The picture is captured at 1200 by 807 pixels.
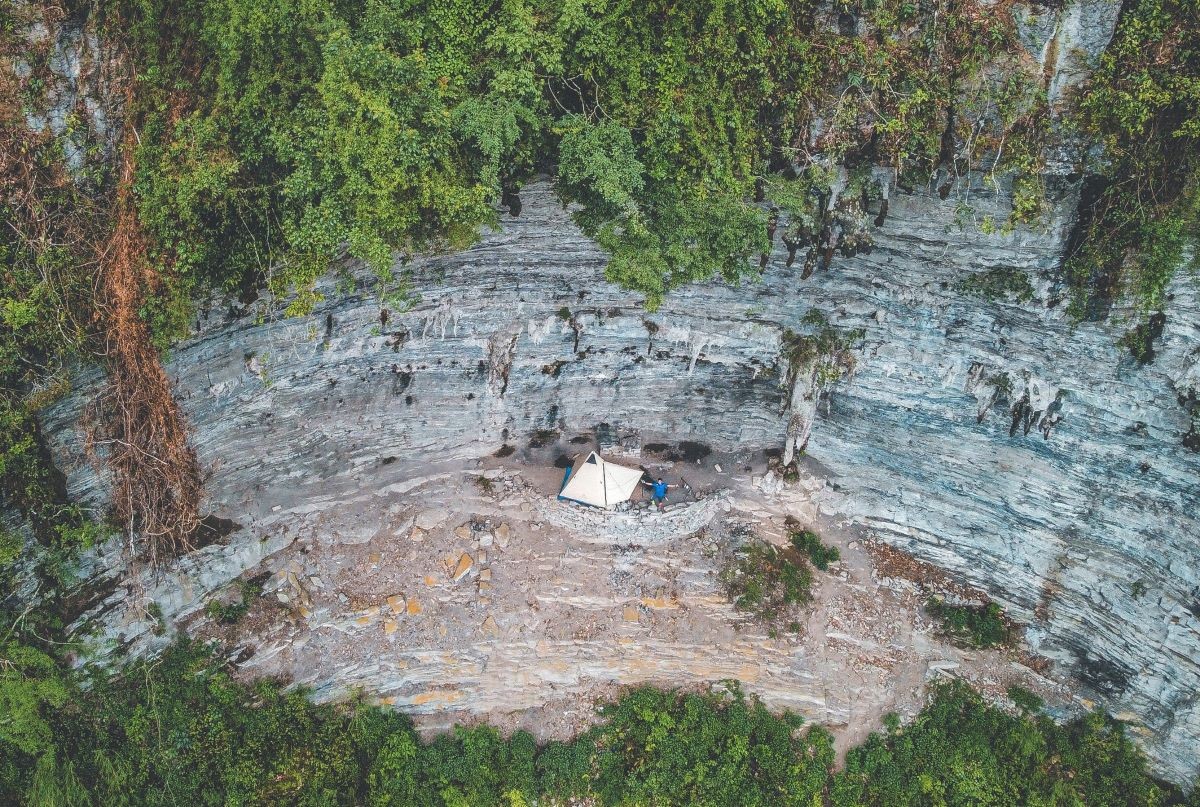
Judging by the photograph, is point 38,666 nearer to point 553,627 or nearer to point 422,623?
point 422,623

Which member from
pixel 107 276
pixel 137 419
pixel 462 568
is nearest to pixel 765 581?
pixel 462 568

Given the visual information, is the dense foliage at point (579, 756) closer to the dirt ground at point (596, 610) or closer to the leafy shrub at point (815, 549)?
the dirt ground at point (596, 610)

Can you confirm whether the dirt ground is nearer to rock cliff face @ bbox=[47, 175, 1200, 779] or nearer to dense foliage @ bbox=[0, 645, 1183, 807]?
dense foliage @ bbox=[0, 645, 1183, 807]

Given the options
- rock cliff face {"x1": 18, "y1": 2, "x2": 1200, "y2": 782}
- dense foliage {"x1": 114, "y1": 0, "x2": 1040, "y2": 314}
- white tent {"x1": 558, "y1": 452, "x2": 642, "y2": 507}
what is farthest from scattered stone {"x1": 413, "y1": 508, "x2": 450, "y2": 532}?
dense foliage {"x1": 114, "y1": 0, "x2": 1040, "y2": 314}

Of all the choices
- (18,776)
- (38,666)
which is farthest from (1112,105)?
(18,776)

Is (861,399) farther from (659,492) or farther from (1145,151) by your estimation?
(1145,151)

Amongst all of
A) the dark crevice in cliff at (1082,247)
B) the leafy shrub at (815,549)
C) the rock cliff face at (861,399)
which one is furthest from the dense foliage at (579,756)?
the dark crevice in cliff at (1082,247)
